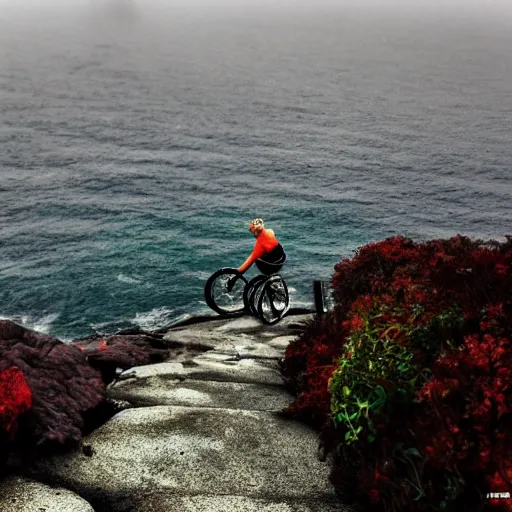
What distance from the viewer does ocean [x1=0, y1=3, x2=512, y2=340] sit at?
32.6 m

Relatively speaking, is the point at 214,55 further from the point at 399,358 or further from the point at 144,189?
the point at 399,358

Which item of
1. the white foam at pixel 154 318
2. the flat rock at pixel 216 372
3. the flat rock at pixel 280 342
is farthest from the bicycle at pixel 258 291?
the white foam at pixel 154 318

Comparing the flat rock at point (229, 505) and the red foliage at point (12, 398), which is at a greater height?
the red foliage at point (12, 398)

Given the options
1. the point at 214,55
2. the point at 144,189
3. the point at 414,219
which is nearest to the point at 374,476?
the point at 414,219

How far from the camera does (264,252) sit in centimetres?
1711

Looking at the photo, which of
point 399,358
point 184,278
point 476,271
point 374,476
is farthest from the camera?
point 184,278

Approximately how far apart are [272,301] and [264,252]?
4.94ft

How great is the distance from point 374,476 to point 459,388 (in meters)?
1.17

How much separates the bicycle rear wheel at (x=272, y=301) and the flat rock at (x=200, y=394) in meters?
7.04

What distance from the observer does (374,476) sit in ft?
20.0

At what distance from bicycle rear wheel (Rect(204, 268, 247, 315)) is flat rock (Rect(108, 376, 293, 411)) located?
7.03 m

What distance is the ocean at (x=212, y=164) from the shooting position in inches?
1283

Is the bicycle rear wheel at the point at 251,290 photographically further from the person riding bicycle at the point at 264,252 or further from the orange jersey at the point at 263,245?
the orange jersey at the point at 263,245

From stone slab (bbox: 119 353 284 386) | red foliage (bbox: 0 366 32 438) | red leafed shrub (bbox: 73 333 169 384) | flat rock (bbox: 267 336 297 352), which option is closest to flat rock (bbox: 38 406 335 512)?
red foliage (bbox: 0 366 32 438)
